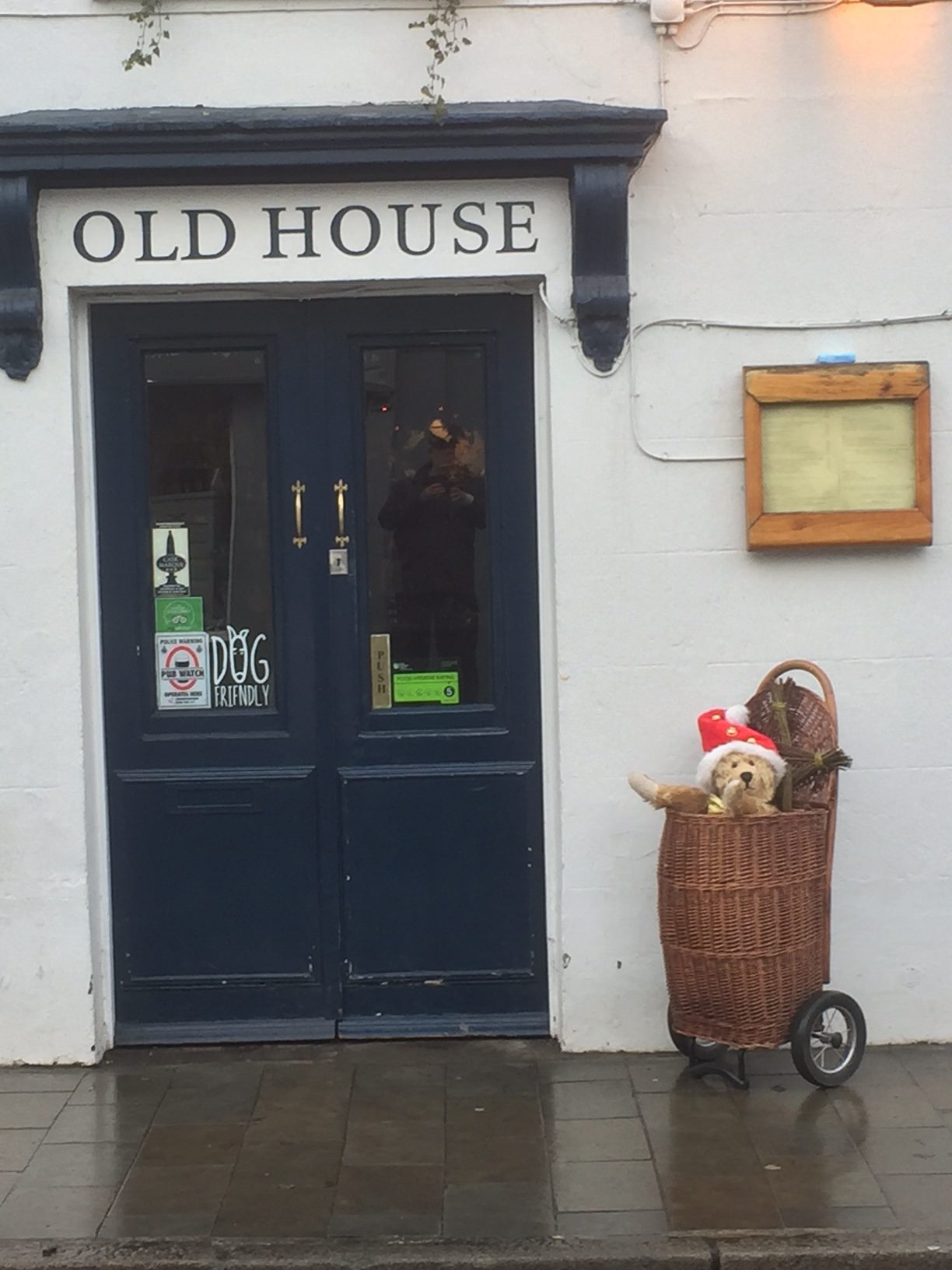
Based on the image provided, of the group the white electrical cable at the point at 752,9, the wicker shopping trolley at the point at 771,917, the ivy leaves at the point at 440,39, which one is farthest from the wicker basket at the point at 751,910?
the ivy leaves at the point at 440,39

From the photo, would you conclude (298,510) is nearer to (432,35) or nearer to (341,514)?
(341,514)

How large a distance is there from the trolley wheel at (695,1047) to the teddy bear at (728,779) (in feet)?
2.58

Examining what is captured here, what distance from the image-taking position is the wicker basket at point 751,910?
18.2 feet

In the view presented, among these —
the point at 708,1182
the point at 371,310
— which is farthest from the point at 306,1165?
the point at 371,310

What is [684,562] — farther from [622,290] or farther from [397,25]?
[397,25]

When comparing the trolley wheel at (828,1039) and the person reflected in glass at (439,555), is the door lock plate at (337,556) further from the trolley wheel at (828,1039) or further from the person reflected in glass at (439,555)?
the trolley wheel at (828,1039)

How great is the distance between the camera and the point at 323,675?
6.28m

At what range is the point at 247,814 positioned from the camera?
248 inches

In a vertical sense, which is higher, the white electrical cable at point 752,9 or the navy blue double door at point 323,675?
the white electrical cable at point 752,9

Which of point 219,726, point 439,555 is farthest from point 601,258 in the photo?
point 219,726

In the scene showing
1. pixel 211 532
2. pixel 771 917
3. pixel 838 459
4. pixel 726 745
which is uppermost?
pixel 838 459

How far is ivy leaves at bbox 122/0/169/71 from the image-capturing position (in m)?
5.85

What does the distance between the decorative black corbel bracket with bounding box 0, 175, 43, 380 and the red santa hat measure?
8.74 feet

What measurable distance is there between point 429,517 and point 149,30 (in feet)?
6.43
